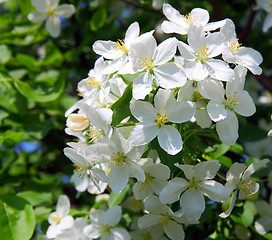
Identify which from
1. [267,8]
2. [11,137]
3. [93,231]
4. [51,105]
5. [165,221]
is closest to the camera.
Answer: [165,221]

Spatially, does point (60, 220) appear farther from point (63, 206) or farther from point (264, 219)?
point (264, 219)

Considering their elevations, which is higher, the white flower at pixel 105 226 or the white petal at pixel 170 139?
the white petal at pixel 170 139

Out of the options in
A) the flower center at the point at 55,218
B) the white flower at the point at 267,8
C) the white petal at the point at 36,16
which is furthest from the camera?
the white petal at the point at 36,16

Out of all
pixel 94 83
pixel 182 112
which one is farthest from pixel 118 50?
pixel 182 112

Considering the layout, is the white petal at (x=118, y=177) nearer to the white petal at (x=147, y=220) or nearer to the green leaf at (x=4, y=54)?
the white petal at (x=147, y=220)

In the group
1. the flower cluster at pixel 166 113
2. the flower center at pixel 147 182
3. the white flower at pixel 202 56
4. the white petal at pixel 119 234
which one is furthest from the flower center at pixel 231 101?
the white petal at pixel 119 234

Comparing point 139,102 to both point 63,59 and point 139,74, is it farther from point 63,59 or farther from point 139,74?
point 63,59
